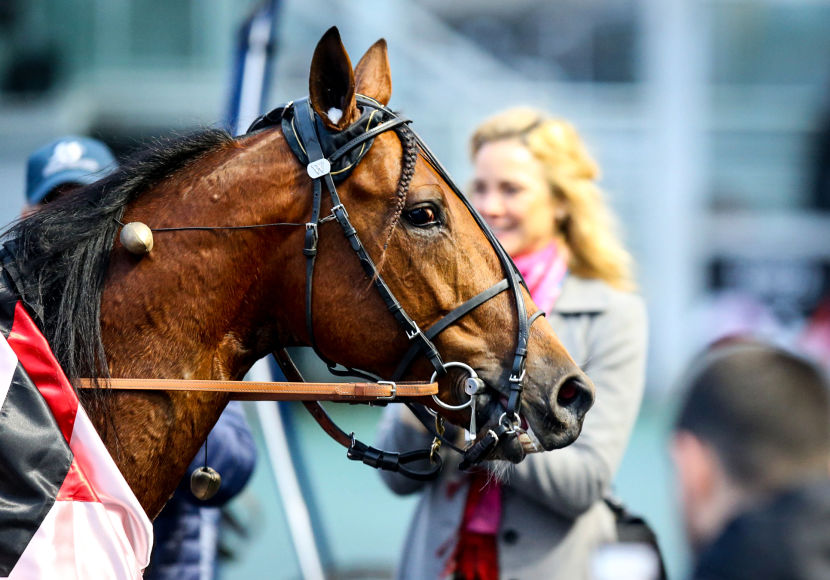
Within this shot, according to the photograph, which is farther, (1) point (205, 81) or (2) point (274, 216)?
(1) point (205, 81)

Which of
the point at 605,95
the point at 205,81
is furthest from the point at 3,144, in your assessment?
the point at 605,95

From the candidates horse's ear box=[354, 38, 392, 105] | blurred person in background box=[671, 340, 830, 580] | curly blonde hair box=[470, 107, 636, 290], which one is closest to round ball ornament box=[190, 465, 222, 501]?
horse's ear box=[354, 38, 392, 105]

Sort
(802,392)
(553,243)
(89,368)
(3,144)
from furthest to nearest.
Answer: (3,144), (553,243), (89,368), (802,392)

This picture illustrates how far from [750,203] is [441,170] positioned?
11.5 metres

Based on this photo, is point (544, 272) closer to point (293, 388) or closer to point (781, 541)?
point (293, 388)

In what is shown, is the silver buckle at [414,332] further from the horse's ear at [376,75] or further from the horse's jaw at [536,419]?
the horse's ear at [376,75]

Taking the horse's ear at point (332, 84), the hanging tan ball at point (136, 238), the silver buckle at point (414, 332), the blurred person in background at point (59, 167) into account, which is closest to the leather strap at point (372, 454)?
the silver buckle at point (414, 332)

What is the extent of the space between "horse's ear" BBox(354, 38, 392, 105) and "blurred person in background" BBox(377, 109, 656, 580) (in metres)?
0.65

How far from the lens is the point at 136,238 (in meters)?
1.87

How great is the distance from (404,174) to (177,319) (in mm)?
581

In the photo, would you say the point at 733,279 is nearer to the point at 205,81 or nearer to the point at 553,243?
the point at 205,81

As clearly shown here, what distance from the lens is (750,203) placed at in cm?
1262

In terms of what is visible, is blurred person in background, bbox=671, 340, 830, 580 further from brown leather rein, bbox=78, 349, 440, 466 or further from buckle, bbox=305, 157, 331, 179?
buckle, bbox=305, 157, 331, 179

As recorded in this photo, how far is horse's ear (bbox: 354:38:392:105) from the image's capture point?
217cm
